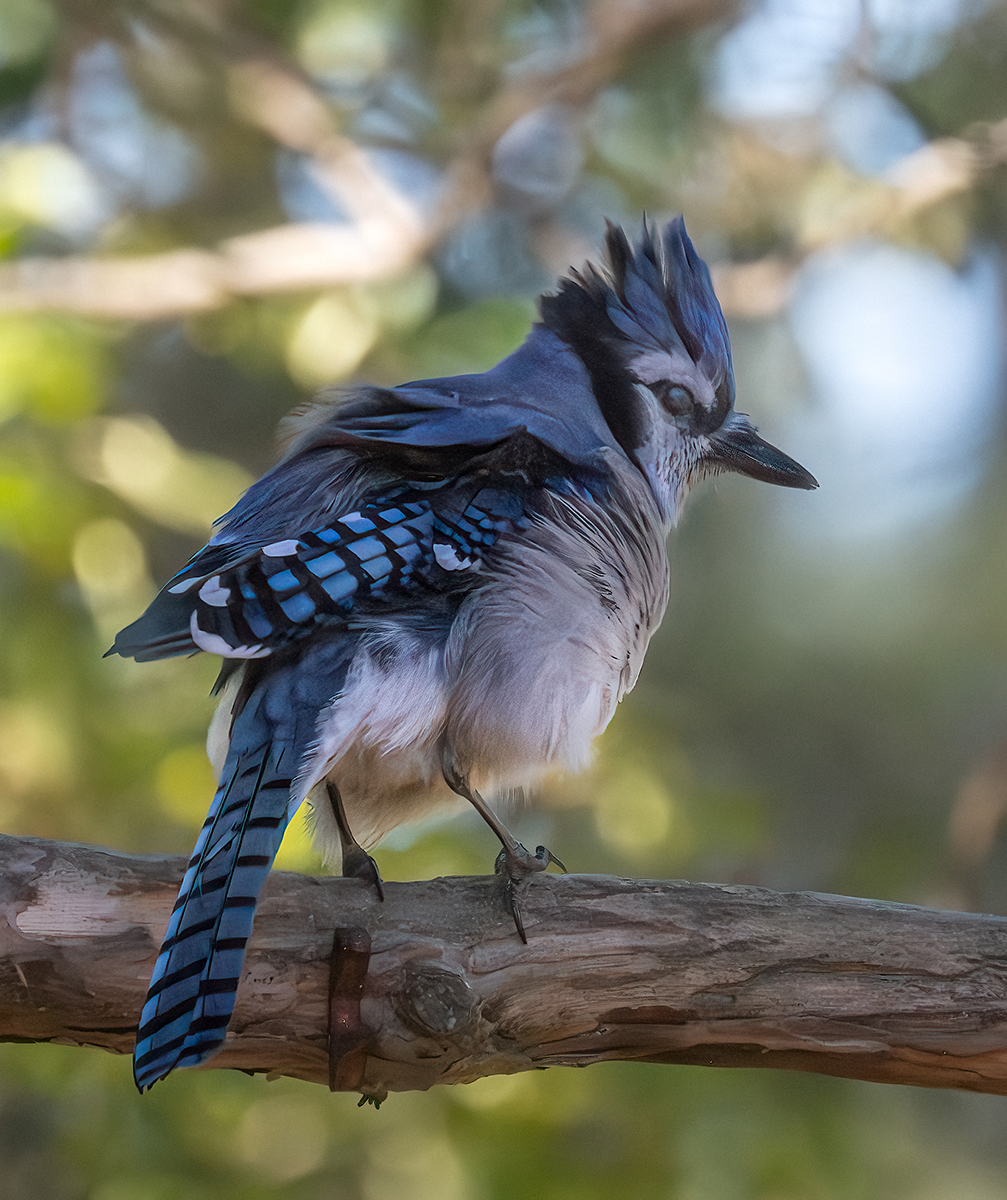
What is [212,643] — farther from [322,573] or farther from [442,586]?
[442,586]

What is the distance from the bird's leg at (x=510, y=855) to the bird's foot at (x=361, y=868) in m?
0.12

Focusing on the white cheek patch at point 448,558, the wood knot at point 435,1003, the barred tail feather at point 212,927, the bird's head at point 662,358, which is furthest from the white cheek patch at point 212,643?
the bird's head at point 662,358

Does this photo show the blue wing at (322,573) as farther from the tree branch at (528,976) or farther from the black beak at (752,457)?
the black beak at (752,457)

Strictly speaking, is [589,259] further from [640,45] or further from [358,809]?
[640,45]

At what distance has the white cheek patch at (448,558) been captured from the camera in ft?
3.83

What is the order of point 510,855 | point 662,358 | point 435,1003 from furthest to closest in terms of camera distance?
1. point 662,358
2. point 510,855
3. point 435,1003

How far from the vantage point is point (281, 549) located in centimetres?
108

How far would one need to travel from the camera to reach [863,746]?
340 cm

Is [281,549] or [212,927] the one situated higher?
[281,549]

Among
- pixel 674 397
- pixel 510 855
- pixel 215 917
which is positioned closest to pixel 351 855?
pixel 510 855

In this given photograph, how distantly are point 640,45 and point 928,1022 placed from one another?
2662mm

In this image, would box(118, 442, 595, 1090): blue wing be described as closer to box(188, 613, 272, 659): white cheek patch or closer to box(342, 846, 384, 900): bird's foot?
box(188, 613, 272, 659): white cheek patch

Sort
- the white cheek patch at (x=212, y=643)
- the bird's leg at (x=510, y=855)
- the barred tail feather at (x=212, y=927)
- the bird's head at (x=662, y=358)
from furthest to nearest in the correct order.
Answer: the bird's head at (x=662, y=358) → the bird's leg at (x=510, y=855) → the white cheek patch at (x=212, y=643) → the barred tail feather at (x=212, y=927)

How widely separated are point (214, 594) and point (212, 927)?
0.30 metres
